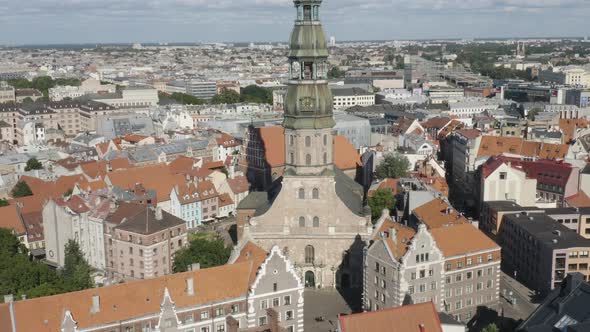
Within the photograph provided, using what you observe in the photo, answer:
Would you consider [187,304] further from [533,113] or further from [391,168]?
[533,113]

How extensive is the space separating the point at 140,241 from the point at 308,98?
27.1 m

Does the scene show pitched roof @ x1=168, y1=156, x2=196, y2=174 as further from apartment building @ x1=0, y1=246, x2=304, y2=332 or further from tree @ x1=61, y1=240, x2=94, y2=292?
apartment building @ x1=0, y1=246, x2=304, y2=332

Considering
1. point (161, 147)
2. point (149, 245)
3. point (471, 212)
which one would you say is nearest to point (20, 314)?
point (149, 245)

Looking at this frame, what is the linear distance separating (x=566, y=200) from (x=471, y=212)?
15.0 meters

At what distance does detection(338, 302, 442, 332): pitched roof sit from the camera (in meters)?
48.5

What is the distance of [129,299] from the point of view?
57.2 meters

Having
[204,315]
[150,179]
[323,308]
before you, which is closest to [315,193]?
[323,308]

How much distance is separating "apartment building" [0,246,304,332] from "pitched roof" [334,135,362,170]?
5088 centimetres

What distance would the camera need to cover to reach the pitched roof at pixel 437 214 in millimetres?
82438

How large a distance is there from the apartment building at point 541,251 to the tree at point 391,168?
2919 cm

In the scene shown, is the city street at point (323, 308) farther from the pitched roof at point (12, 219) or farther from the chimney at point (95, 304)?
the pitched roof at point (12, 219)

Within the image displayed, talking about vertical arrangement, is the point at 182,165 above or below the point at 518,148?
below

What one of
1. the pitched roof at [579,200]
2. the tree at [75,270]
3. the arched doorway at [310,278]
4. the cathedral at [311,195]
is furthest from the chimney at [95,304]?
the pitched roof at [579,200]

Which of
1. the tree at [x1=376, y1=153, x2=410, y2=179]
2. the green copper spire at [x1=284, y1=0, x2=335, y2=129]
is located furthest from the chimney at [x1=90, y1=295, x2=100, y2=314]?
the tree at [x1=376, y1=153, x2=410, y2=179]
